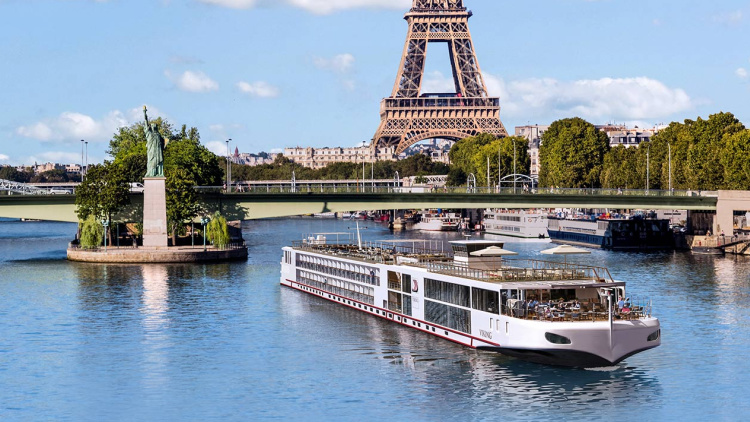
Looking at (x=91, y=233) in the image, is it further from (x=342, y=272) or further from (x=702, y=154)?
(x=702, y=154)

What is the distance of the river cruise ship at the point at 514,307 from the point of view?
123 feet

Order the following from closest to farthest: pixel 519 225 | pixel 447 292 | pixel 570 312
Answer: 1. pixel 570 312
2. pixel 447 292
3. pixel 519 225

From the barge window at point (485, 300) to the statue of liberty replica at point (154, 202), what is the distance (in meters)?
44.3

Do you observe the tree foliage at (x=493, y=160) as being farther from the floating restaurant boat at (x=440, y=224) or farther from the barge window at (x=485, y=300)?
the barge window at (x=485, y=300)

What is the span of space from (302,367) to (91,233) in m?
48.1

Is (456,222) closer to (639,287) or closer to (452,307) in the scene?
(639,287)

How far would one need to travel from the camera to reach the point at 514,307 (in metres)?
39.6

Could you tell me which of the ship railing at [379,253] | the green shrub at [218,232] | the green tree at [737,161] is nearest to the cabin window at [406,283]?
the ship railing at [379,253]

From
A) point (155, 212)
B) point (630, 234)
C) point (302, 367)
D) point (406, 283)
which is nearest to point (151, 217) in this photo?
point (155, 212)

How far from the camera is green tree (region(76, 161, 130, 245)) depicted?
86.4 metres

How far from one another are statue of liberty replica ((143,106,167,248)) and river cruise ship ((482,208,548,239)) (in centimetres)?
4687

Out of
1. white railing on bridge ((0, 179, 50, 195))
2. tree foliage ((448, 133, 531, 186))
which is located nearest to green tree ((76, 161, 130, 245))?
white railing on bridge ((0, 179, 50, 195))

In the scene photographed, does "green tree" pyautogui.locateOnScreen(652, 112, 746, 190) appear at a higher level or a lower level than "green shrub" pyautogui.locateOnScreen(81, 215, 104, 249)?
higher

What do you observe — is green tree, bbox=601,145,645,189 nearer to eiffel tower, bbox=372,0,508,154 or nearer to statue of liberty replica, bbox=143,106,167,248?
statue of liberty replica, bbox=143,106,167,248
